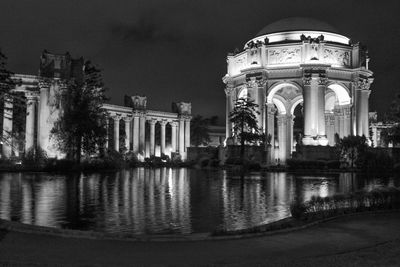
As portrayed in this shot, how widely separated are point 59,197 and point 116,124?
58.1 meters

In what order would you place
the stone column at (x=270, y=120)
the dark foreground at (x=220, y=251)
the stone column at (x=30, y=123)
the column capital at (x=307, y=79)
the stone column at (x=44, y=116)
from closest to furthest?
1. the dark foreground at (x=220, y=251)
2. the stone column at (x=44, y=116)
3. the stone column at (x=30, y=123)
4. the column capital at (x=307, y=79)
5. the stone column at (x=270, y=120)

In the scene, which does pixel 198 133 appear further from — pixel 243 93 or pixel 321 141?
pixel 321 141

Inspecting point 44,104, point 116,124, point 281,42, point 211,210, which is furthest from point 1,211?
point 116,124

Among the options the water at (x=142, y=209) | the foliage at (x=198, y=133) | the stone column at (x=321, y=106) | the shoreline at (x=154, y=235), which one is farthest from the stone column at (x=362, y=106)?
the shoreline at (x=154, y=235)

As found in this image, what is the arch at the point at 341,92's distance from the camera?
6328 cm

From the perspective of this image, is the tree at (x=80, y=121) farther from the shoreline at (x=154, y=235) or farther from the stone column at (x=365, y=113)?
the stone column at (x=365, y=113)

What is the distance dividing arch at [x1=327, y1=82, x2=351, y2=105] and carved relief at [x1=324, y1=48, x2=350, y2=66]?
119 inches

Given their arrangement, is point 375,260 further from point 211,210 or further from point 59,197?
point 59,197

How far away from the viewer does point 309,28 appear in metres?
63.9

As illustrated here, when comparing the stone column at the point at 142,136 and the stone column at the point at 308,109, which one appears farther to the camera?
the stone column at the point at 142,136

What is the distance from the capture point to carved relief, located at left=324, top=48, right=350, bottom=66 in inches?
2406

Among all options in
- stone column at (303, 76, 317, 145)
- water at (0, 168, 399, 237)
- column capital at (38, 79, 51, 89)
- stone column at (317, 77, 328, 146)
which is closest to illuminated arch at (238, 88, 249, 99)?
stone column at (303, 76, 317, 145)

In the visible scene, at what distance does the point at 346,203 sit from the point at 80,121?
103ft

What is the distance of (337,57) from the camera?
61.9 metres
